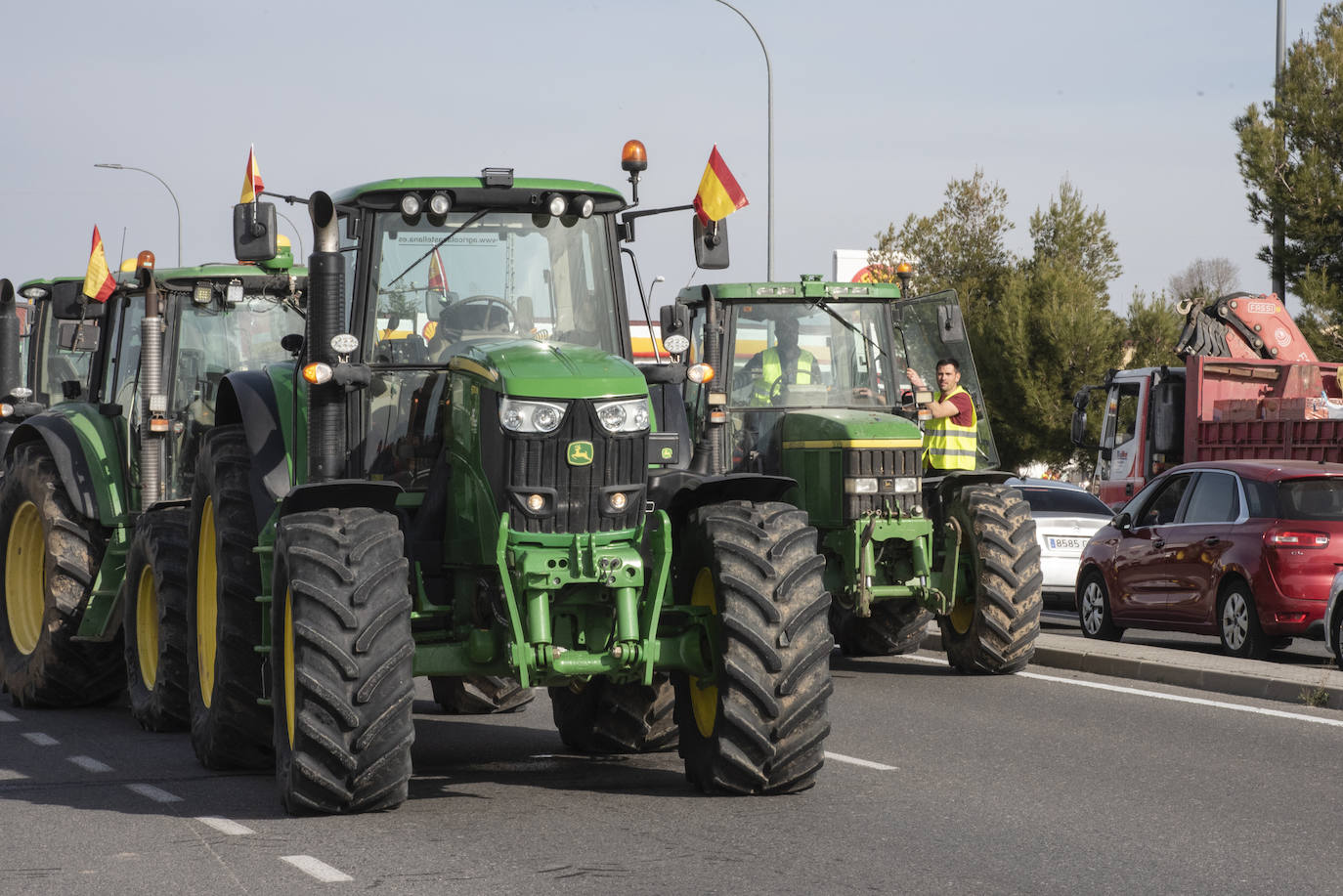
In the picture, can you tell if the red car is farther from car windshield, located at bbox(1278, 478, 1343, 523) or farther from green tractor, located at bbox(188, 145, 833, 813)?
green tractor, located at bbox(188, 145, 833, 813)

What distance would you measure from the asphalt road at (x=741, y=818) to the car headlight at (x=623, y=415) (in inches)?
64.8

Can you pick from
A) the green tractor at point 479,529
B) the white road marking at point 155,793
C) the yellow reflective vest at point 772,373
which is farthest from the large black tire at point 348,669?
the yellow reflective vest at point 772,373

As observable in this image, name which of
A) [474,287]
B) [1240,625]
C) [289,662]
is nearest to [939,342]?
[1240,625]

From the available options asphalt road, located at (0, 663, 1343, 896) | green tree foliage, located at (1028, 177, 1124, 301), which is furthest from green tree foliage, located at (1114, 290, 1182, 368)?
asphalt road, located at (0, 663, 1343, 896)

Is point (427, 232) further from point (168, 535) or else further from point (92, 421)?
point (92, 421)

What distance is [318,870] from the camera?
7.38 m

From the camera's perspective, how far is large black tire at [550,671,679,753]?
10.3 metres

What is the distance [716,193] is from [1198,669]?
5.62m

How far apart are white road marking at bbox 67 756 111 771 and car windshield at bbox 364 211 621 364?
259 cm

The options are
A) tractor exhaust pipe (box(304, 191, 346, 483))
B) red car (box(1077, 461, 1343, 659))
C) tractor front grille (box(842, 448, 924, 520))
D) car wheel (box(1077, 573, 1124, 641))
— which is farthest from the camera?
car wheel (box(1077, 573, 1124, 641))

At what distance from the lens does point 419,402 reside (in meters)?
9.60

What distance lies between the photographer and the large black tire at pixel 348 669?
8172 millimetres

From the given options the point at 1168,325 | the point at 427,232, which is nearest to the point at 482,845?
the point at 427,232

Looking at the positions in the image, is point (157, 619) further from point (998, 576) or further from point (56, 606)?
point (998, 576)
